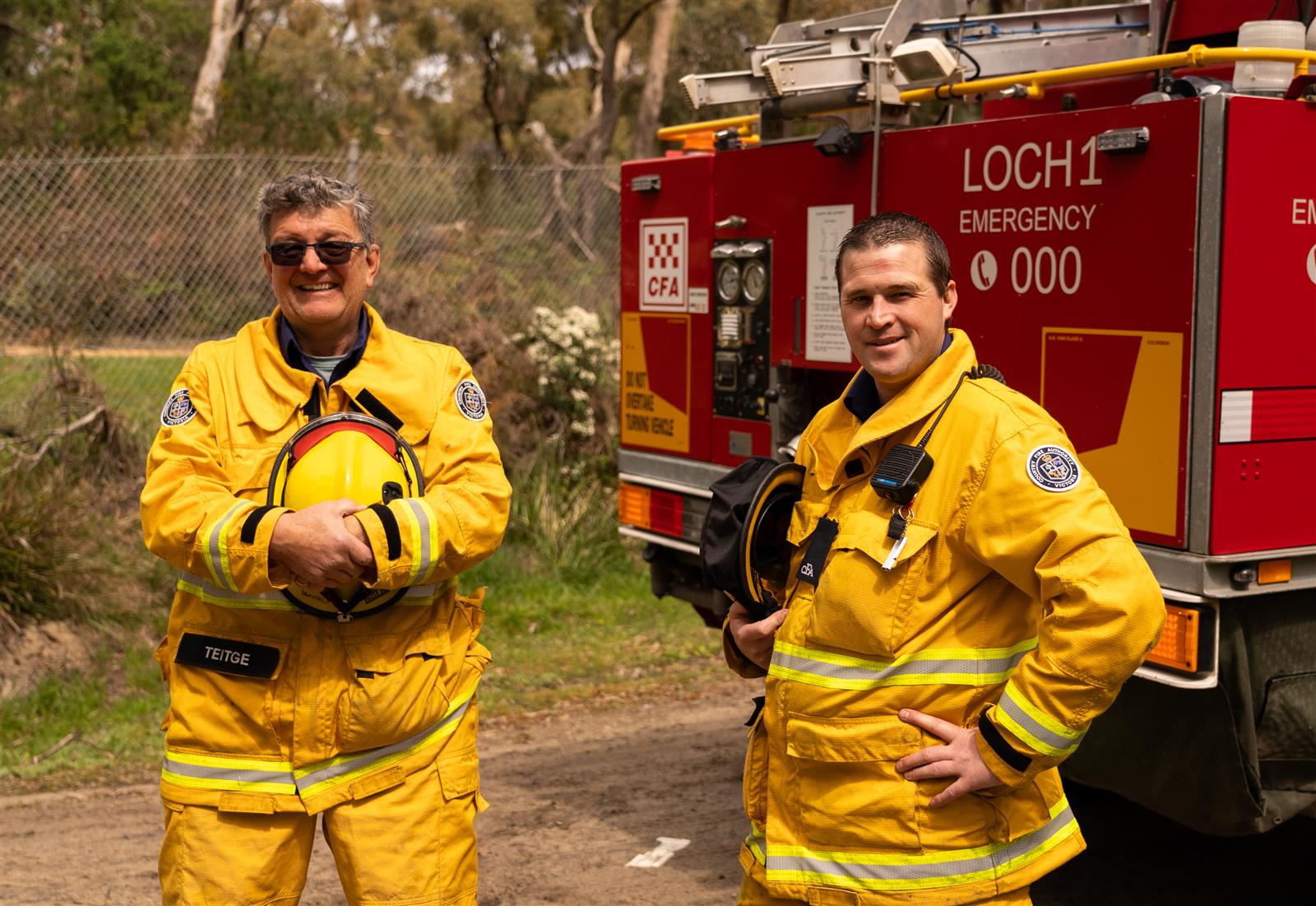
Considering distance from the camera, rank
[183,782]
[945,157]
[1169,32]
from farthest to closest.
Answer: [1169,32] < [945,157] < [183,782]

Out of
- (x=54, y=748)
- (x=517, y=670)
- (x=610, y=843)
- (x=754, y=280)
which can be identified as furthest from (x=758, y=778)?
(x=517, y=670)

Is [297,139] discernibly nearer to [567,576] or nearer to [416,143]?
[567,576]

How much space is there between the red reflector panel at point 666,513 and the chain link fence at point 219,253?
3845 millimetres

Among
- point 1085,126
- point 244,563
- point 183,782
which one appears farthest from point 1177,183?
point 183,782

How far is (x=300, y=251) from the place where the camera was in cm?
310

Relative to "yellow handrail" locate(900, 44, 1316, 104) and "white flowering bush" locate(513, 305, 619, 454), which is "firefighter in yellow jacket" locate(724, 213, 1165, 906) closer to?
"yellow handrail" locate(900, 44, 1316, 104)

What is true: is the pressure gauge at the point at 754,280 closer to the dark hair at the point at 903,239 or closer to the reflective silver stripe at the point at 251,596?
the reflective silver stripe at the point at 251,596

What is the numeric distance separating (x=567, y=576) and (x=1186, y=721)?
5220 millimetres

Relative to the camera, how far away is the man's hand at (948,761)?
251 cm

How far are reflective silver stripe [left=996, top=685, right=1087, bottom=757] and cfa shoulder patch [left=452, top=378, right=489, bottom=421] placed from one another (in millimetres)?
1359

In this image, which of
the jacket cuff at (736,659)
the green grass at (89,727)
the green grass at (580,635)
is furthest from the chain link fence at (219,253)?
the jacket cuff at (736,659)

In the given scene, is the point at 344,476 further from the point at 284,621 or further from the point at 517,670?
the point at 517,670

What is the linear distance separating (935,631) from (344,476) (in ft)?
3.93

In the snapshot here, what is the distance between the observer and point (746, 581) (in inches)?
112
